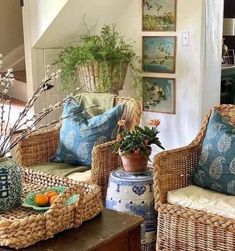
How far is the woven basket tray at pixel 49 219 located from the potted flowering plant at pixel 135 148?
74 centimetres

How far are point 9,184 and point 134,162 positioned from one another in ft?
3.44

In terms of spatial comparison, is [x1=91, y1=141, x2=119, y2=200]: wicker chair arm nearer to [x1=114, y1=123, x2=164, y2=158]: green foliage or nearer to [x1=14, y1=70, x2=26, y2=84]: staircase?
[x1=114, y1=123, x2=164, y2=158]: green foliage

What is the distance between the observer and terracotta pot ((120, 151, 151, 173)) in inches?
108

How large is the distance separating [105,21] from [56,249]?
128 inches

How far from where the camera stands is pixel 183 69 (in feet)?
13.8

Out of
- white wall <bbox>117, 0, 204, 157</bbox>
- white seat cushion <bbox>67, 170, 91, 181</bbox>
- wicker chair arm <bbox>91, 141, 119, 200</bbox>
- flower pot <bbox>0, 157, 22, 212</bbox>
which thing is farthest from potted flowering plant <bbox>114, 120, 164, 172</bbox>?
white wall <bbox>117, 0, 204, 157</bbox>

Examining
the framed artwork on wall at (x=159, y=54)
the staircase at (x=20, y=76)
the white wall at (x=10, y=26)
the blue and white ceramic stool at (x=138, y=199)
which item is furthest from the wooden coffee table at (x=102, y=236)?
the white wall at (x=10, y=26)

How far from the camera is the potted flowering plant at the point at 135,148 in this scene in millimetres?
2729

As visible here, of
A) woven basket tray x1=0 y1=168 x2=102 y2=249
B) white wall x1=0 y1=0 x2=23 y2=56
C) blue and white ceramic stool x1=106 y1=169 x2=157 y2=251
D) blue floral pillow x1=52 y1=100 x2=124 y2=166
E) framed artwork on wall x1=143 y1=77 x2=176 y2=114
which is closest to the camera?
woven basket tray x1=0 y1=168 x2=102 y2=249

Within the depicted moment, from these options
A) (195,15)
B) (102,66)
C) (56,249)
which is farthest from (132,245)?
(195,15)

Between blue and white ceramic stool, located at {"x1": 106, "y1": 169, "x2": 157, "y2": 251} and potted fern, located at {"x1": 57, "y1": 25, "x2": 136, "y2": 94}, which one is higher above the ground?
potted fern, located at {"x1": 57, "y1": 25, "x2": 136, "y2": 94}

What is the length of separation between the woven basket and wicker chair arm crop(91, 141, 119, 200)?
1197 millimetres

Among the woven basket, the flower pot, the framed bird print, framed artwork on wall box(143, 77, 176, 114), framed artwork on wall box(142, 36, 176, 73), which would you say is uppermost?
the framed bird print

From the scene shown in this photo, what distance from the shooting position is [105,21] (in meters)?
4.51
